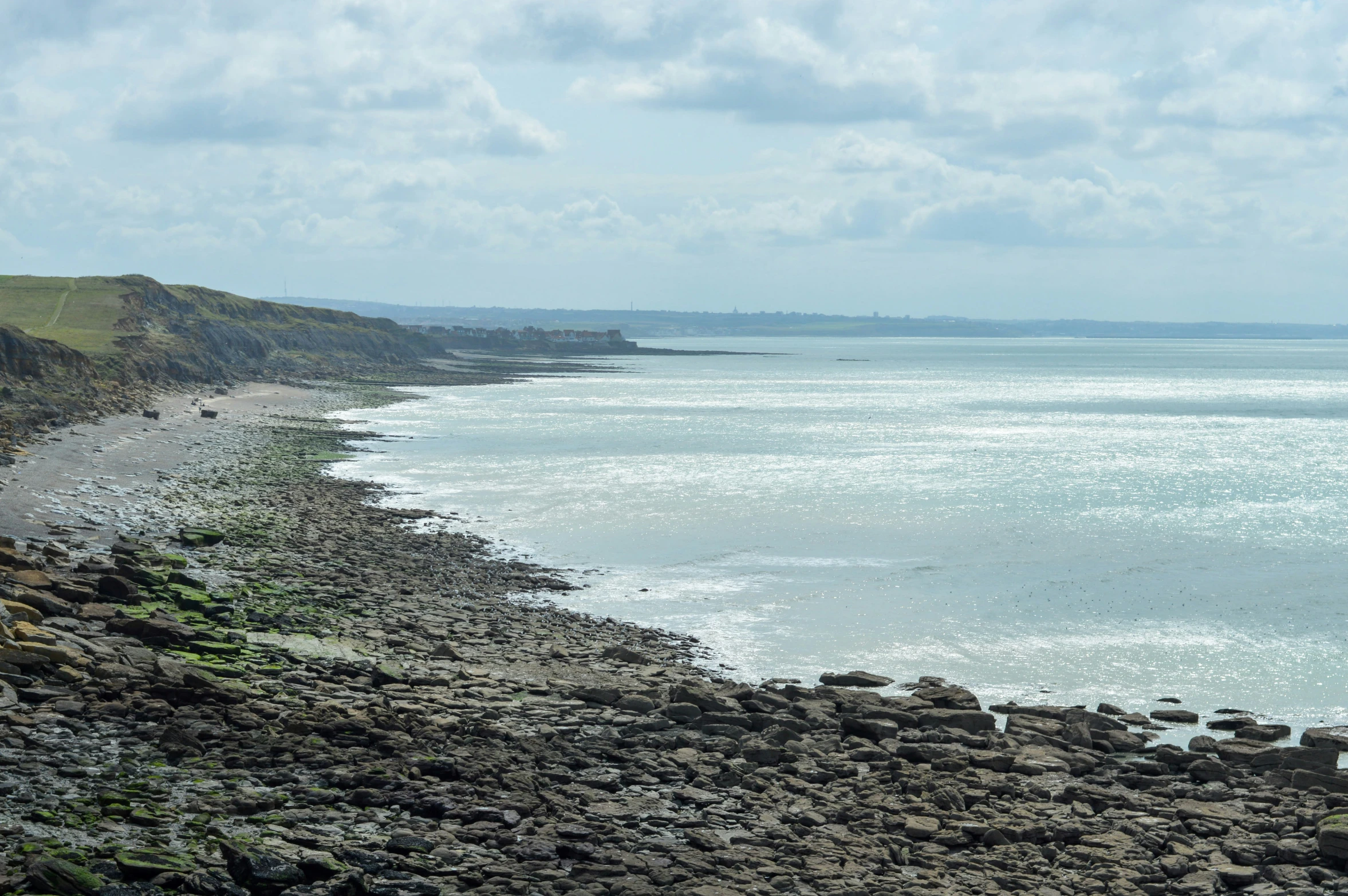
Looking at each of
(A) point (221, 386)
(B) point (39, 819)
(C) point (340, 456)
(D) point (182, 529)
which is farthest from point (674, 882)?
(A) point (221, 386)

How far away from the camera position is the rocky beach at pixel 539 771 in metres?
10.7

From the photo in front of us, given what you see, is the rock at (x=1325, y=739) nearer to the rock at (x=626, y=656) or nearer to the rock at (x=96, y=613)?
the rock at (x=626, y=656)

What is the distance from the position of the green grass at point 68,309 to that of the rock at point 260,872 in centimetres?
6615

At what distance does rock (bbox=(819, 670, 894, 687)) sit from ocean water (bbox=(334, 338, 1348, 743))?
30.0 inches

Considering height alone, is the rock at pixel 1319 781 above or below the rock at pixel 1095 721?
above

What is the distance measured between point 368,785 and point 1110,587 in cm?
2210

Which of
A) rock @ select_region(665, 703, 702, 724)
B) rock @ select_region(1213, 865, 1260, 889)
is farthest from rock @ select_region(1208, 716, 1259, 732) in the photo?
rock @ select_region(665, 703, 702, 724)

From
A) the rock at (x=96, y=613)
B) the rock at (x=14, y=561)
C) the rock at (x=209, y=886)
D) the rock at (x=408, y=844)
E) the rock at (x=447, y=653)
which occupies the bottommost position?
the rock at (x=447, y=653)

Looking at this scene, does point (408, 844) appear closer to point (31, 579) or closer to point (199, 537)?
point (31, 579)

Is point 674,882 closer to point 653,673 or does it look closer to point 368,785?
point 368,785

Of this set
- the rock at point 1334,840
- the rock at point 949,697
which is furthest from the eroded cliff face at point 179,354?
the rock at point 1334,840

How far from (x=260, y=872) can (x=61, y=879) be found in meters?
1.56

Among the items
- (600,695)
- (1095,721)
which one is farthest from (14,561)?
(1095,721)

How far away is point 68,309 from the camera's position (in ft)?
294
